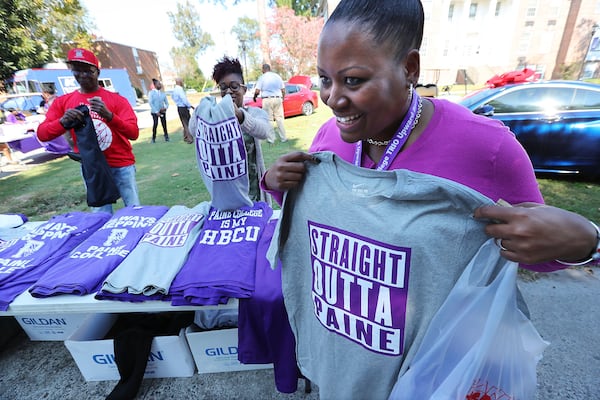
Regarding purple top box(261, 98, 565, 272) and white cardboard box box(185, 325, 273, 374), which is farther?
white cardboard box box(185, 325, 273, 374)

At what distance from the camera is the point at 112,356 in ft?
6.62

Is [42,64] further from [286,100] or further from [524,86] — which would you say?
[524,86]

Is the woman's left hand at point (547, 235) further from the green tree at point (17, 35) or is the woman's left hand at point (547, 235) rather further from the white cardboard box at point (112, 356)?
the green tree at point (17, 35)

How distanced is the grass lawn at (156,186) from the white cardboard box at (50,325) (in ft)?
8.44

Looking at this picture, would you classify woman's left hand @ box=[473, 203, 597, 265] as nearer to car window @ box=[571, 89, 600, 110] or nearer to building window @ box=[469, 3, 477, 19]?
car window @ box=[571, 89, 600, 110]

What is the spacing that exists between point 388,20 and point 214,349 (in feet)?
7.03

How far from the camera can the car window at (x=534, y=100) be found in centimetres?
471

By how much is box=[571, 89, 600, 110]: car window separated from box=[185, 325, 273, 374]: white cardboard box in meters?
5.92

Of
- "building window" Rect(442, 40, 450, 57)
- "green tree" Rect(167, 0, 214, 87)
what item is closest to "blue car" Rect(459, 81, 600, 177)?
"building window" Rect(442, 40, 450, 57)

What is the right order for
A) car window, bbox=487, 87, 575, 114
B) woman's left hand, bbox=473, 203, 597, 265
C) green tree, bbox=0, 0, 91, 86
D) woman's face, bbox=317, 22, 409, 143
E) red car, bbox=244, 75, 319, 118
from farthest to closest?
1. green tree, bbox=0, 0, 91, 86
2. red car, bbox=244, 75, 319, 118
3. car window, bbox=487, 87, 575, 114
4. woman's face, bbox=317, 22, 409, 143
5. woman's left hand, bbox=473, 203, 597, 265

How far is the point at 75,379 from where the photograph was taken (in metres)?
2.20

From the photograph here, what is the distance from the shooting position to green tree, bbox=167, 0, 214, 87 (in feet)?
161

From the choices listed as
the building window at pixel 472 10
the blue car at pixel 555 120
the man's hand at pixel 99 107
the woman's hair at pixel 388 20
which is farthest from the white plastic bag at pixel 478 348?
the building window at pixel 472 10

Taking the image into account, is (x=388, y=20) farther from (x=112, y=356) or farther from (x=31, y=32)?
(x=31, y=32)
